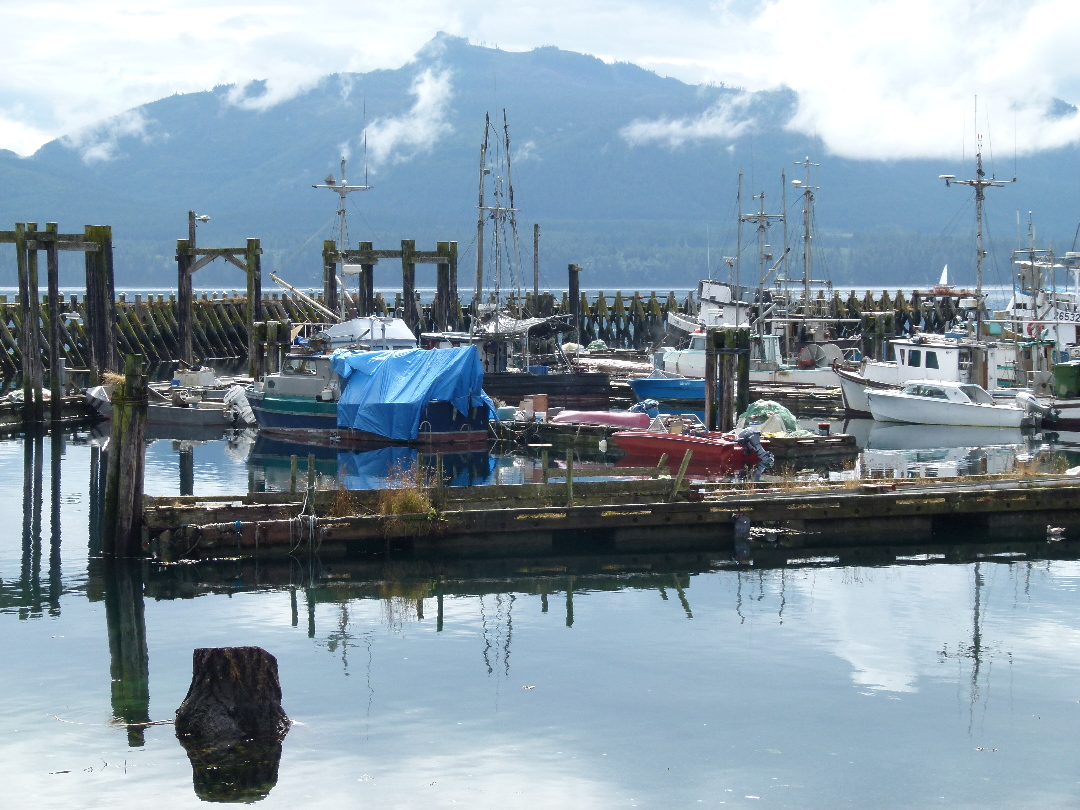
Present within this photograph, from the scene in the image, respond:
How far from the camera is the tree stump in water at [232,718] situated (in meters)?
14.3

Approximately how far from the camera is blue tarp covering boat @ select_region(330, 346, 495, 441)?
38469 millimetres

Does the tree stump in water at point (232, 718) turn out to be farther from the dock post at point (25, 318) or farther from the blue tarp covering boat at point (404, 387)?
the dock post at point (25, 318)

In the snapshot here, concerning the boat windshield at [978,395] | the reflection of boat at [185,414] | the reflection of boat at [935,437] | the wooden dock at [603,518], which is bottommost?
the wooden dock at [603,518]

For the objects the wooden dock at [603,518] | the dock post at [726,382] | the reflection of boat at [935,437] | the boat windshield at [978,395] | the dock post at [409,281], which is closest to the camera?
the wooden dock at [603,518]

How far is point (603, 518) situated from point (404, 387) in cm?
1613

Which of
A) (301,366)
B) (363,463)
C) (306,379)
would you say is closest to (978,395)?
(363,463)

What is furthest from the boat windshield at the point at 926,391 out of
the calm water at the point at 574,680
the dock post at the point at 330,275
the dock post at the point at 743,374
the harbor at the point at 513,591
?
the dock post at the point at 330,275

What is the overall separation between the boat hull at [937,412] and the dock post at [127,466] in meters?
28.7

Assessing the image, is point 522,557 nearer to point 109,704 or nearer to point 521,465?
point 109,704

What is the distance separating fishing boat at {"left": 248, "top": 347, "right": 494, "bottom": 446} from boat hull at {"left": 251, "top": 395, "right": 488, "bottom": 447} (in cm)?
3

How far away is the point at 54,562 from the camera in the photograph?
24.1m

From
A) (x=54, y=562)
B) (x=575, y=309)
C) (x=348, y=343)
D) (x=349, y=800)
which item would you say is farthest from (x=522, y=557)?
(x=575, y=309)

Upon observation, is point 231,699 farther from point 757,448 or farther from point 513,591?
point 757,448

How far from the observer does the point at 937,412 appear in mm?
43688
